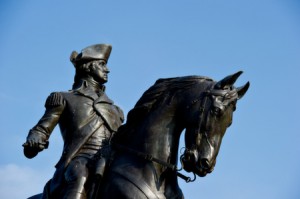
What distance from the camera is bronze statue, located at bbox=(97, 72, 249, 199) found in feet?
26.1

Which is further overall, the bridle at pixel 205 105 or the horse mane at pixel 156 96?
the horse mane at pixel 156 96

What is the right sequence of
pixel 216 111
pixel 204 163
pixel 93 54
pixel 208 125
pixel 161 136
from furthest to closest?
pixel 93 54 < pixel 161 136 < pixel 216 111 < pixel 208 125 < pixel 204 163

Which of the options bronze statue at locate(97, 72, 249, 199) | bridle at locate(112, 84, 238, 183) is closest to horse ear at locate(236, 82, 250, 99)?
bronze statue at locate(97, 72, 249, 199)

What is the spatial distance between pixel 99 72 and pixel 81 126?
1382 millimetres

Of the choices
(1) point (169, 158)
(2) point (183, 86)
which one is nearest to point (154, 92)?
(2) point (183, 86)

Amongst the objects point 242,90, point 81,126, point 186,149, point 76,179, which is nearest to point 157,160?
point 186,149

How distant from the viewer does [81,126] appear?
9.79m

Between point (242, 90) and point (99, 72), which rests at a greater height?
point (99, 72)

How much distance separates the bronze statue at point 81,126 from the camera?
8.78 m

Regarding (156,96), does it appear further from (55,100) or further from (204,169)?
(55,100)

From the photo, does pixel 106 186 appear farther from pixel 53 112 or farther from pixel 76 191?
pixel 53 112

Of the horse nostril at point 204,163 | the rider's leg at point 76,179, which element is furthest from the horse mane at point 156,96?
the horse nostril at point 204,163

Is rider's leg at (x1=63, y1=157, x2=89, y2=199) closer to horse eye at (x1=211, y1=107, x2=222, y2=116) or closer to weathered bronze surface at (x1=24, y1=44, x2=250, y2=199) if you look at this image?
weathered bronze surface at (x1=24, y1=44, x2=250, y2=199)

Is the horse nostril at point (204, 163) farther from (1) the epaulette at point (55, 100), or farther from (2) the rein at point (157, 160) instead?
(1) the epaulette at point (55, 100)
